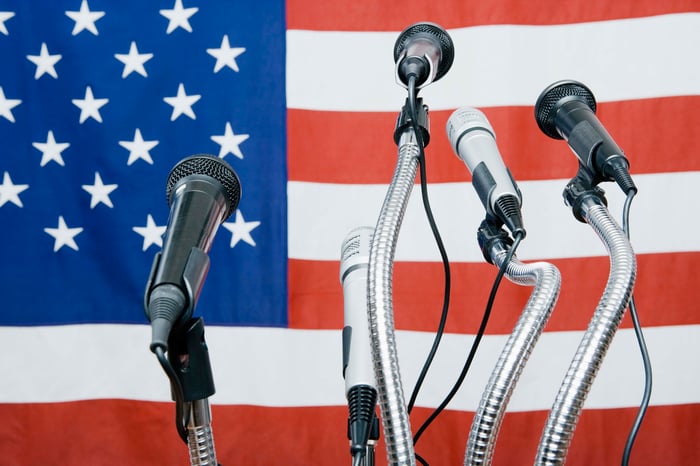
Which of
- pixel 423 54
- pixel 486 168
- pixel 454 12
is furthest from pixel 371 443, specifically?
pixel 454 12

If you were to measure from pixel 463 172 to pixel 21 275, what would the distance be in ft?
3.87

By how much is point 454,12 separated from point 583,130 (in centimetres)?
107

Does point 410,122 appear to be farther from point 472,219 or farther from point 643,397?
point 472,219

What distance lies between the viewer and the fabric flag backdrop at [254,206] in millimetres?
1608

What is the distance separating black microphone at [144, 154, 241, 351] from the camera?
0.44m

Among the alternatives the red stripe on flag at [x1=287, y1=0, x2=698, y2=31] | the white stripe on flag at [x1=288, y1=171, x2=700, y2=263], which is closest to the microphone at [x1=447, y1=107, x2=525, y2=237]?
the white stripe on flag at [x1=288, y1=171, x2=700, y2=263]

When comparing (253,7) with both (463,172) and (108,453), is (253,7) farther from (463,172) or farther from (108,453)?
(108,453)

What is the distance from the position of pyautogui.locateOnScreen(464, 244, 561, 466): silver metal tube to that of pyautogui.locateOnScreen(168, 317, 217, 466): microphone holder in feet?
0.64

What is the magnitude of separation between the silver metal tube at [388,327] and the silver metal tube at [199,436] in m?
0.13

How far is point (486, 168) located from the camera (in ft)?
2.12

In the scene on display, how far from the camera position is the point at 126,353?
163 centimetres

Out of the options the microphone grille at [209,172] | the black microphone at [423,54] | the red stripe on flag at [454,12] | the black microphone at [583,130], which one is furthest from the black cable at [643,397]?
the red stripe on flag at [454,12]

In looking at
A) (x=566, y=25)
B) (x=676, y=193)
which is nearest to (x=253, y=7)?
(x=566, y=25)

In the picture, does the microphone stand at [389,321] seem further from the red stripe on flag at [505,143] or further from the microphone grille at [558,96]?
the red stripe on flag at [505,143]
